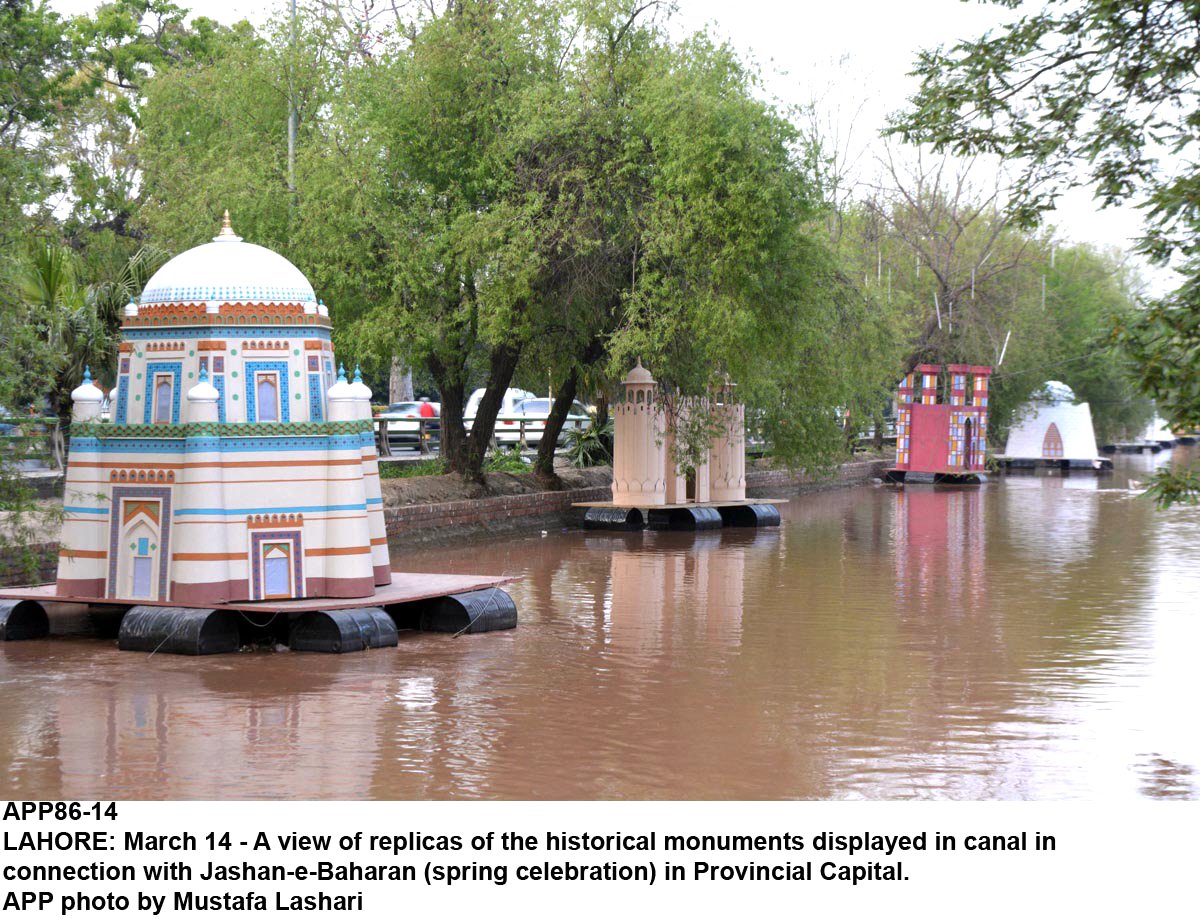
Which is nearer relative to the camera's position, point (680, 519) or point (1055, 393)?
point (680, 519)

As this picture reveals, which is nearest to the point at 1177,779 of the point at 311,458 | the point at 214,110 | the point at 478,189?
the point at 311,458

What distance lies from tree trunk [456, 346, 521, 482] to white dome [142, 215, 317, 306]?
11.4 metres

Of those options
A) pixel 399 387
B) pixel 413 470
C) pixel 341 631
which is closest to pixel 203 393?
pixel 341 631

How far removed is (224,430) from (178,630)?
5.57 ft

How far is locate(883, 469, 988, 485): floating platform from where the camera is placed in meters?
40.2

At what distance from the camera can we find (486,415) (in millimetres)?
24766

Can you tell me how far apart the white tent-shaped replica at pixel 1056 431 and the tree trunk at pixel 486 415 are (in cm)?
2845

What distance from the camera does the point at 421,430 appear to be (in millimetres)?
31766

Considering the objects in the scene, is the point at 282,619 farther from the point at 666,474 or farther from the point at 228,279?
the point at 666,474

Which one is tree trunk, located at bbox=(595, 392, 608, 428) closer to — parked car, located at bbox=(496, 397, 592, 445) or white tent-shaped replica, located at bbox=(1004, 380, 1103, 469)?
parked car, located at bbox=(496, 397, 592, 445)

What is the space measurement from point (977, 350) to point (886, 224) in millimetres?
7899

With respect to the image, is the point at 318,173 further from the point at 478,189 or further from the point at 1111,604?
the point at 1111,604

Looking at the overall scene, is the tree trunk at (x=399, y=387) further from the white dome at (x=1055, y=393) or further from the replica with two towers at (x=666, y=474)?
the white dome at (x=1055, y=393)

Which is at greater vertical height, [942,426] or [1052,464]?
[942,426]
